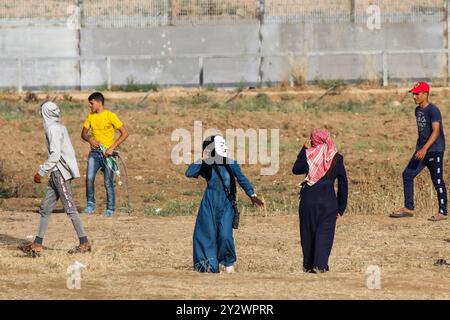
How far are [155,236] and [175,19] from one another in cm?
1674

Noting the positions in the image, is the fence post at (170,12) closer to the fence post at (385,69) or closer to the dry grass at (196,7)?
the dry grass at (196,7)

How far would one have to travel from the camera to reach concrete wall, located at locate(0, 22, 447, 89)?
3169 cm

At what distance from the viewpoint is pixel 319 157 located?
12.9m

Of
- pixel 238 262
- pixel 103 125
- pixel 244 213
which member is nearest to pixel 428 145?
pixel 244 213

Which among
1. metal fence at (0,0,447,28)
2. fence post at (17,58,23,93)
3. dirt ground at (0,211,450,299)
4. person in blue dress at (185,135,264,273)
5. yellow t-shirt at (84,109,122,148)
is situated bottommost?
dirt ground at (0,211,450,299)

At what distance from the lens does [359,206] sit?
18.3m

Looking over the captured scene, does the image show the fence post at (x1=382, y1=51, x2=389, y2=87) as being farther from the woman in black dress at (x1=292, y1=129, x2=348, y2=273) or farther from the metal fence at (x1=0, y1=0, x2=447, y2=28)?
the woman in black dress at (x1=292, y1=129, x2=348, y2=273)

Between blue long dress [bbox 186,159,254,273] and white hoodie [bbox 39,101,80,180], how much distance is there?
1.61 meters

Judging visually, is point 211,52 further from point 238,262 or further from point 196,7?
point 238,262

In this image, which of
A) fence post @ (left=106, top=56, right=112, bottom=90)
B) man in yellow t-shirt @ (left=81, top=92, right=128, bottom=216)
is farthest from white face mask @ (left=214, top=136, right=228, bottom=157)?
fence post @ (left=106, top=56, right=112, bottom=90)

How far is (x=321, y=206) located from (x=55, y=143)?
2.96 metres

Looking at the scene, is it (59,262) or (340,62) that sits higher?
(340,62)
